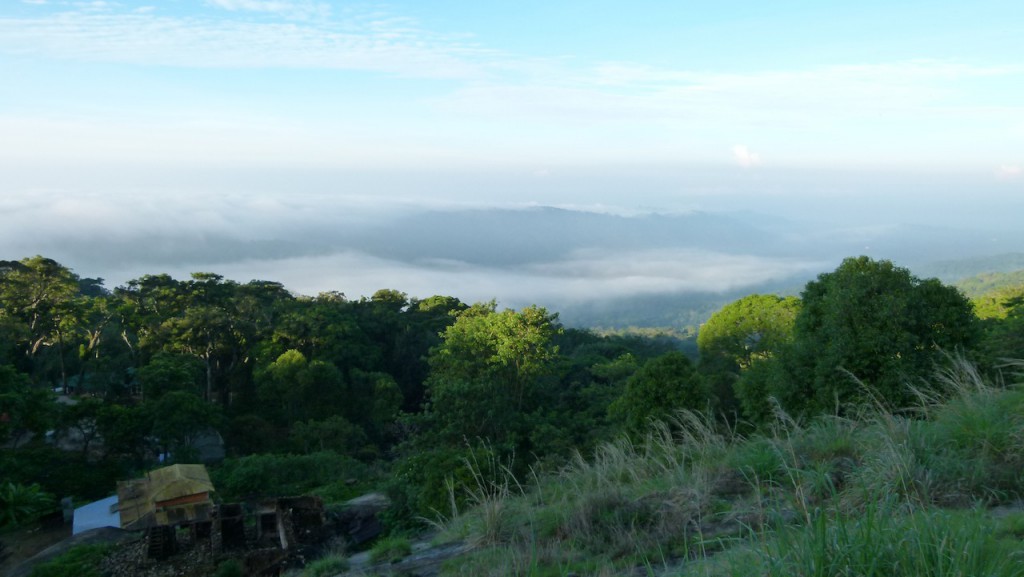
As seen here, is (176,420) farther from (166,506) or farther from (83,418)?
(166,506)

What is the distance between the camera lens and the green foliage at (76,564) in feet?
40.3

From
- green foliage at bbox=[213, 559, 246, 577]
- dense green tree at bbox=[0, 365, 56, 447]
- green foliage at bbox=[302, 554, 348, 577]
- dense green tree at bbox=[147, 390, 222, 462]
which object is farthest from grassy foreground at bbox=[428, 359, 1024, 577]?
dense green tree at bbox=[147, 390, 222, 462]

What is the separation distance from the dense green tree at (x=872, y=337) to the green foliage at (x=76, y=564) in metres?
12.3

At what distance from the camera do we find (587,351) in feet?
117

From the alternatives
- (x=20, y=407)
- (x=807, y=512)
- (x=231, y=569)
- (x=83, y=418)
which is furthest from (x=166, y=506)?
(x=807, y=512)

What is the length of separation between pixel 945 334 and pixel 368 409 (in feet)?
72.6

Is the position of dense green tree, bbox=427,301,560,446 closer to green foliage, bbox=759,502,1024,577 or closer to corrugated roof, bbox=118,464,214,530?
corrugated roof, bbox=118,464,214,530

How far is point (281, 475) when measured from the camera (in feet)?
60.7

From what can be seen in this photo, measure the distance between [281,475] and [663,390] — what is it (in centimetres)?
1084

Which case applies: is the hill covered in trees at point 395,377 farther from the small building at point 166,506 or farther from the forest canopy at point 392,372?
the small building at point 166,506

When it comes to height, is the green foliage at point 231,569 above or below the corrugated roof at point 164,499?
below

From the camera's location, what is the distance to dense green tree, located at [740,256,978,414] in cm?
980

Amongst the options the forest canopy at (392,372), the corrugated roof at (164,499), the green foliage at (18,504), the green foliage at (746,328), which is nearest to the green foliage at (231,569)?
the corrugated roof at (164,499)

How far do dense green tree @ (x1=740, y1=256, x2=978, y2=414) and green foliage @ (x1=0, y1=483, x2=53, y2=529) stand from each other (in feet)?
51.2
